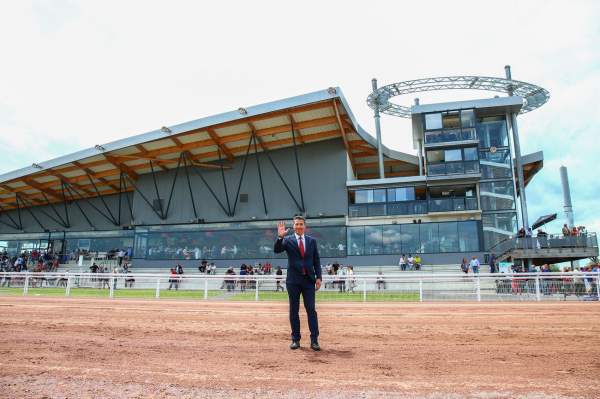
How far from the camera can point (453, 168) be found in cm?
3269

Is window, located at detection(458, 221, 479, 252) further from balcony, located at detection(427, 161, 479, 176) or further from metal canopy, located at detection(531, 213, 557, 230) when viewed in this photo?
metal canopy, located at detection(531, 213, 557, 230)

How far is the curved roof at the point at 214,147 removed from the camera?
98.5 ft

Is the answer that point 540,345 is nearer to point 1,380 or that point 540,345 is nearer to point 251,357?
point 251,357

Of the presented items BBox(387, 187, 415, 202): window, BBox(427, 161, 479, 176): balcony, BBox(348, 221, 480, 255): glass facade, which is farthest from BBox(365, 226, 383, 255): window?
BBox(427, 161, 479, 176): balcony

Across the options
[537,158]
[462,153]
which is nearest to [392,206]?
[462,153]

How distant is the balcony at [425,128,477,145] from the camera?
111 feet

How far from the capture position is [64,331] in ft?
23.6

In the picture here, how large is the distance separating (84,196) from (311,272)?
4319 cm

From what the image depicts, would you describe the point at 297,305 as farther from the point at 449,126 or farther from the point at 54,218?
the point at 54,218

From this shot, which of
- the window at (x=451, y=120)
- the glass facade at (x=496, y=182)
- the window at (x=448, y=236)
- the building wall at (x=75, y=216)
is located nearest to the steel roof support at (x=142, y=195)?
the building wall at (x=75, y=216)

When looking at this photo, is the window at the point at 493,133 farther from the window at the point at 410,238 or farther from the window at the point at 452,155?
the window at the point at 410,238

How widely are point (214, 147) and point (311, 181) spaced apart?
8135 millimetres

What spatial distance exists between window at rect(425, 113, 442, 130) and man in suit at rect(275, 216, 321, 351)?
3128cm

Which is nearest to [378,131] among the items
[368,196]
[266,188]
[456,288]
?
[368,196]
